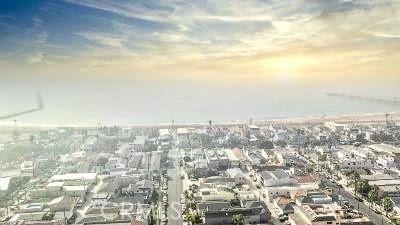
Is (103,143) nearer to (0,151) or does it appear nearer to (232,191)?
(0,151)

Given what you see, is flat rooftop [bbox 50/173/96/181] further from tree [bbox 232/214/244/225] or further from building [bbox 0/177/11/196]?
tree [bbox 232/214/244/225]

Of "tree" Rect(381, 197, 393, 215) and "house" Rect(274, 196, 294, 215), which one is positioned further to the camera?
"house" Rect(274, 196, 294, 215)

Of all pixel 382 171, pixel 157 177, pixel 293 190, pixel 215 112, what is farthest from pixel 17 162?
pixel 215 112

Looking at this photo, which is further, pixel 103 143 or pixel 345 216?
pixel 103 143

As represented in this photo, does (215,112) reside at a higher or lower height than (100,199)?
higher

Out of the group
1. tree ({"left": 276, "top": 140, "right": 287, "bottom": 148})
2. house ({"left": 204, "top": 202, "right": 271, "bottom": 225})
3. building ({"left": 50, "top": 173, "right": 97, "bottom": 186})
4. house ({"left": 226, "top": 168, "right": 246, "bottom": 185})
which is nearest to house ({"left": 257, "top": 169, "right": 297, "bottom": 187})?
house ({"left": 226, "top": 168, "right": 246, "bottom": 185})

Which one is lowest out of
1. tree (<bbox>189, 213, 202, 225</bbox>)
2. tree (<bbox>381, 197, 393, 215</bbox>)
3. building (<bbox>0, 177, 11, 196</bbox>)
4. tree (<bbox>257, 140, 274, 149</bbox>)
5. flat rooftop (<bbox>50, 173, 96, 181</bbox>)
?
tree (<bbox>189, 213, 202, 225</bbox>)

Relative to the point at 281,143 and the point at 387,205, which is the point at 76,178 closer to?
the point at 387,205
